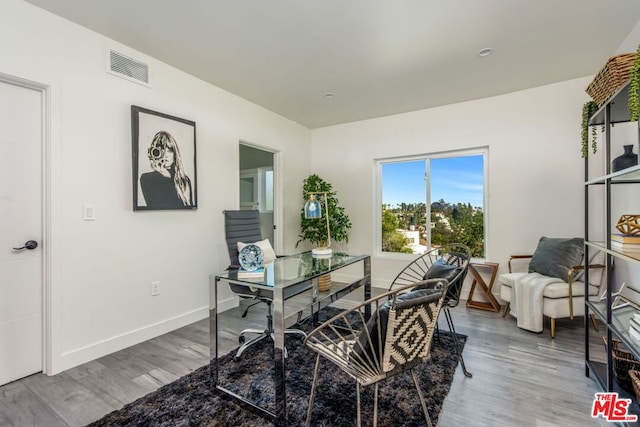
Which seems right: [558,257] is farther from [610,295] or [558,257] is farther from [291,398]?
[291,398]

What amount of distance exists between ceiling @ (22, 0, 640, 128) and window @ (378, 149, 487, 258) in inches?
38.9

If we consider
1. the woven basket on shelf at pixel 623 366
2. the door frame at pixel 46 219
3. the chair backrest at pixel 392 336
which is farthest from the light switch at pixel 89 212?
the woven basket on shelf at pixel 623 366

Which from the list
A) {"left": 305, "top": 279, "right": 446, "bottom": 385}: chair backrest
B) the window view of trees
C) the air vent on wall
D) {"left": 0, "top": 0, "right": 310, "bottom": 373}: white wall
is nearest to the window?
the window view of trees

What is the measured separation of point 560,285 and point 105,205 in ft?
13.2

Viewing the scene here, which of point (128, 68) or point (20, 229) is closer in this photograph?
point (20, 229)

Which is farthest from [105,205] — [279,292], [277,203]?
[277,203]

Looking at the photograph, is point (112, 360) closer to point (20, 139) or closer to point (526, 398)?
point (20, 139)

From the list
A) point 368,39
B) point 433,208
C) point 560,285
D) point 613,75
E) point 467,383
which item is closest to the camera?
point 613,75

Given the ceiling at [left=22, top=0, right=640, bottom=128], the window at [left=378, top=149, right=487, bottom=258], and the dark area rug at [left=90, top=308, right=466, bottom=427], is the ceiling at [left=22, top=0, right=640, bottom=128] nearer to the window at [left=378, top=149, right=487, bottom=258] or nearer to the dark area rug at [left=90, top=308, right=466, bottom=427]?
the window at [left=378, top=149, right=487, bottom=258]

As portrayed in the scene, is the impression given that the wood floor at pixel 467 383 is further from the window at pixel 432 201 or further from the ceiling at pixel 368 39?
the ceiling at pixel 368 39

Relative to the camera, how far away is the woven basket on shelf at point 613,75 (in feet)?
5.00

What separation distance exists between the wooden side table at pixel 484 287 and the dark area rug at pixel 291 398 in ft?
4.69

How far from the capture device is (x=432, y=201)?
420 centimetres

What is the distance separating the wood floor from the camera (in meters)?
1.69
